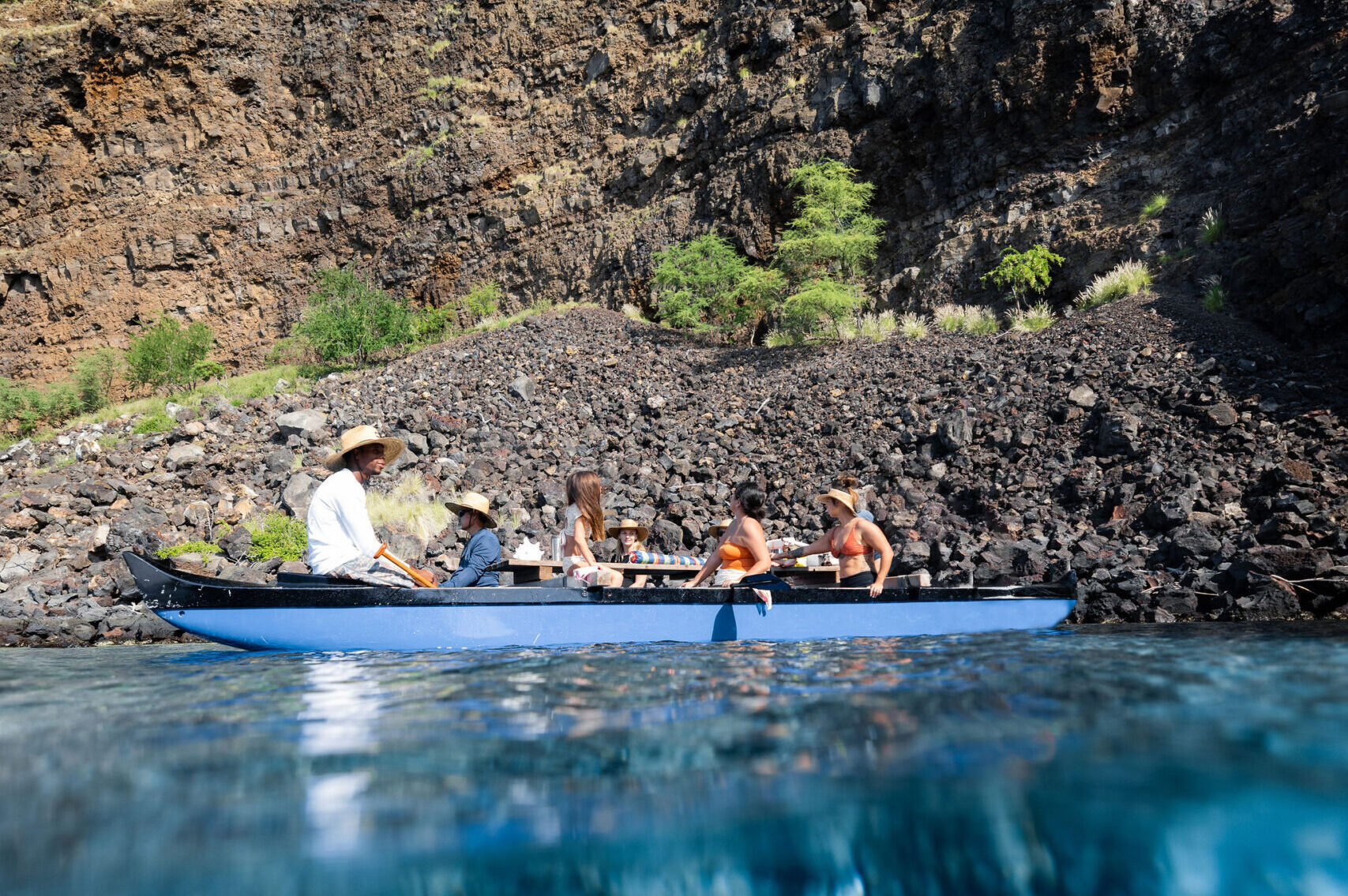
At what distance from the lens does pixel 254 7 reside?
33688mm

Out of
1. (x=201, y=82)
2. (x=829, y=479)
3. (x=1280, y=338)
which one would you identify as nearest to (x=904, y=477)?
(x=829, y=479)

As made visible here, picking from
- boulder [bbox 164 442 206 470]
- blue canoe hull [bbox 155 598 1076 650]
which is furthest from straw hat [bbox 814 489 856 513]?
boulder [bbox 164 442 206 470]

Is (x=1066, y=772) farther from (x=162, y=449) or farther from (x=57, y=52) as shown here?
(x=57, y=52)

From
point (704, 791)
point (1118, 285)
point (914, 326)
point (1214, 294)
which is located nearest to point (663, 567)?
point (704, 791)

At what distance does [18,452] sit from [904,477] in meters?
18.9

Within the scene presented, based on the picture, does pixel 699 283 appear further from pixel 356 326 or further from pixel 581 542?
pixel 581 542

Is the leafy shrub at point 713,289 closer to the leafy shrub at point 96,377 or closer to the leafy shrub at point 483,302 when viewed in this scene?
the leafy shrub at point 483,302

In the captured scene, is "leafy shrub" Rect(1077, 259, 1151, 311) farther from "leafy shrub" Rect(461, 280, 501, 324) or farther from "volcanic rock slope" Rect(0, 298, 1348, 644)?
"leafy shrub" Rect(461, 280, 501, 324)

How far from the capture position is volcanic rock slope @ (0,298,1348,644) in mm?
9172

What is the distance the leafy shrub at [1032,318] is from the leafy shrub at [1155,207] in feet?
8.50

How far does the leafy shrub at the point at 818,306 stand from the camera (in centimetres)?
1867

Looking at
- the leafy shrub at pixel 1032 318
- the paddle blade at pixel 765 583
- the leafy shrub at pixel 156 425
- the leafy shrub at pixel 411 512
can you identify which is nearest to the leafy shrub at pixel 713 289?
the leafy shrub at pixel 1032 318

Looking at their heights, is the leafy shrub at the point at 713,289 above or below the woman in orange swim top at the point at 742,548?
above

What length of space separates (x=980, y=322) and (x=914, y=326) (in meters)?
1.36
